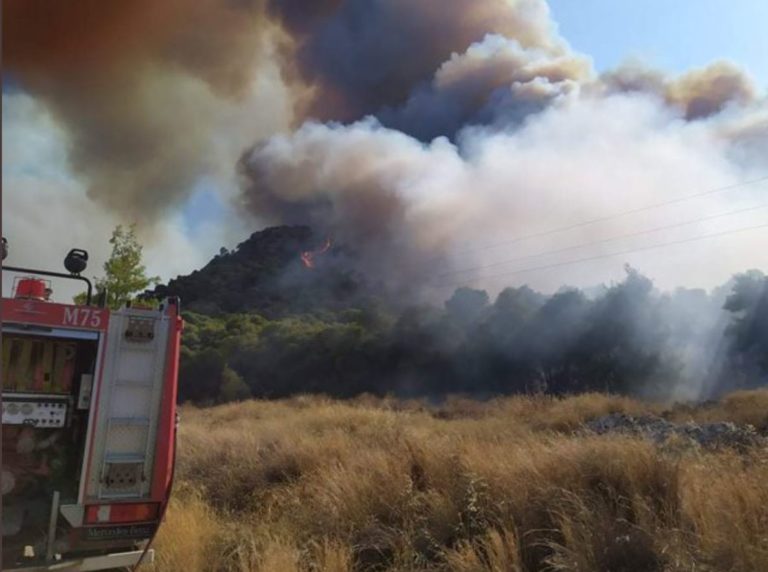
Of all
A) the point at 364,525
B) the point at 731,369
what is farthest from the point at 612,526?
the point at 731,369

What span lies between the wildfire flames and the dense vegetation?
23.2 m

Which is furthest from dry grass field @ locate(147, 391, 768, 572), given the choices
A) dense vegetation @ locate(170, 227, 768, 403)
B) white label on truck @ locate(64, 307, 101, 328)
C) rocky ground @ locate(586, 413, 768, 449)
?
dense vegetation @ locate(170, 227, 768, 403)

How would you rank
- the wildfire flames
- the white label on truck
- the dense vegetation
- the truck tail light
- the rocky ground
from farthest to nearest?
the wildfire flames < the dense vegetation < the rocky ground < the white label on truck < the truck tail light

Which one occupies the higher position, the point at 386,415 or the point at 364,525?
the point at 386,415

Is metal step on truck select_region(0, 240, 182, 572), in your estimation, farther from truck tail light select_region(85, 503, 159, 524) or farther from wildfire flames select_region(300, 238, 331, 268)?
wildfire flames select_region(300, 238, 331, 268)

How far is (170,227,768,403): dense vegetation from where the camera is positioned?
34.9m

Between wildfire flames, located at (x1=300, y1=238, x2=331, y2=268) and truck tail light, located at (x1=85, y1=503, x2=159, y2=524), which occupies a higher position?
wildfire flames, located at (x1=300, y1=238, x2=331, y2=268)

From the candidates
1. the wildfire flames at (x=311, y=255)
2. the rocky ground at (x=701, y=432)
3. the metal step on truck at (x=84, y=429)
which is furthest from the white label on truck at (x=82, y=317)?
the wildfire flames at (x=311, y=255)

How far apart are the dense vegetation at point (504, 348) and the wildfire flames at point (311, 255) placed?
23.2 metres

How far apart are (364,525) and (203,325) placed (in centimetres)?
5568

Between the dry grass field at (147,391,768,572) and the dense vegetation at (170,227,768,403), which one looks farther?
the dense vegetation at (170,227,768,403)

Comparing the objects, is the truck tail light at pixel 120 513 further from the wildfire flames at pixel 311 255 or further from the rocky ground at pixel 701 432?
the wildfire flames at pixel 311 255

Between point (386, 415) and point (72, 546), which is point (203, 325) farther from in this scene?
point (72, 546)

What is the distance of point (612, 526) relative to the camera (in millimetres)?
3984
